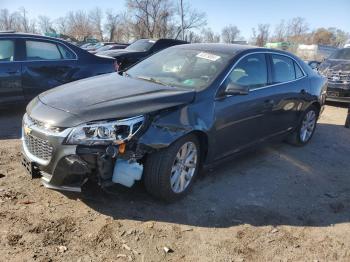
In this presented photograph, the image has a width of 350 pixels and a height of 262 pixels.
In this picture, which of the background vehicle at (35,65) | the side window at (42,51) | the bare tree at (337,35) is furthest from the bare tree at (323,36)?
the side window at (42,51)

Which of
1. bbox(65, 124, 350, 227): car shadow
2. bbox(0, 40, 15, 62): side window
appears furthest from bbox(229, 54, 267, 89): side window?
bbox(0, 40, 15, 62): side window

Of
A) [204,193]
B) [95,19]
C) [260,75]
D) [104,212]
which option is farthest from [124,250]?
[95,19]

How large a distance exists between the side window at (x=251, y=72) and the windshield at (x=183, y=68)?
19 centimetres

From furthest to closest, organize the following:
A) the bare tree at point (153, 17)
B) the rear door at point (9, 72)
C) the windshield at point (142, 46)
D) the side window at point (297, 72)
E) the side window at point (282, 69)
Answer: the bare tree at point (153, 17) < the windshield at point (142, 46) < the rear door at point (9, 72) < the side window at point (297, 72) < the side window at point (282, 69)

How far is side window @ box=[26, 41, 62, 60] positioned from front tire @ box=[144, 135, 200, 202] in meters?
4.42

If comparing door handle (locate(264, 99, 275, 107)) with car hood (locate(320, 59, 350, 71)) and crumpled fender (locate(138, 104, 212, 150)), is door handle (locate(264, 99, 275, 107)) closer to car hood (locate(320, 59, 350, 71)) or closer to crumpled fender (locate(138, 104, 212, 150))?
crumpled fender (locate(138, 104, 212, 150))

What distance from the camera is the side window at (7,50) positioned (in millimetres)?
6957

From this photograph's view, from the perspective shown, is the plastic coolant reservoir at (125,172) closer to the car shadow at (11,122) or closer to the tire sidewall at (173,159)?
the tire sidewall at (173,159)

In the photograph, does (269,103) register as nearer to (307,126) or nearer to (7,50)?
(307,126)

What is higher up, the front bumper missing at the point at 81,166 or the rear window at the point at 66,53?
the rear window at the point at 66,53

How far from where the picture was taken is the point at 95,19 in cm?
7881

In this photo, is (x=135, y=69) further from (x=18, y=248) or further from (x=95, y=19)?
(x=95, y=19)

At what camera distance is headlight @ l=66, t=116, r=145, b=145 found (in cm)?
349

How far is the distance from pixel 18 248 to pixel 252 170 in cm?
320
